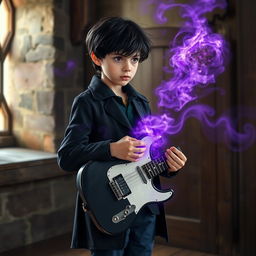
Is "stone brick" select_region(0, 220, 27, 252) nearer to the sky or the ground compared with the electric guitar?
nearer to the ground

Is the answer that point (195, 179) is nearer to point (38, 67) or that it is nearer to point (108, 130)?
point (38, 67)

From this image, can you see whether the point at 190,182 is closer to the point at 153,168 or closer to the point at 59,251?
the point at 59,251

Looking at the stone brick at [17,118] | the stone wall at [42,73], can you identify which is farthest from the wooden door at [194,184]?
the stone brick at [17,118]

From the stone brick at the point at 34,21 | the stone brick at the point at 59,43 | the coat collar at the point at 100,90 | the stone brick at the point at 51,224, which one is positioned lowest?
the stone brick at the point at 51,224

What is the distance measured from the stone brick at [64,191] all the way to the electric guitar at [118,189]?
1.75 meters

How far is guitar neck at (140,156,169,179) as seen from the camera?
1.56 metres

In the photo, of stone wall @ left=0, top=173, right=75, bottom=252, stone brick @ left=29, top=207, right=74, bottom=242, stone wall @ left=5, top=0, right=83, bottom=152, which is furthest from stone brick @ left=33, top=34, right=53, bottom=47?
stone brick @ left=29, top=207, right=74, bottom=242

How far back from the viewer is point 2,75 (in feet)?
11.1

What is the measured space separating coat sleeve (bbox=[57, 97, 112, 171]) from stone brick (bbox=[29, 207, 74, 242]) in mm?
1692

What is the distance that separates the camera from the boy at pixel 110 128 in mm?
1504

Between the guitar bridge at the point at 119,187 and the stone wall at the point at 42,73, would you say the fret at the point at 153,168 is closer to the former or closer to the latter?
the guitar bridge at the point at 119,187

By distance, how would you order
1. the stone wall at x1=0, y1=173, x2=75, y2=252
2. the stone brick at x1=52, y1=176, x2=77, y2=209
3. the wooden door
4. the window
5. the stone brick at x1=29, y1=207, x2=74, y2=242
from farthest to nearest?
1. the window
2. the stone brick at x1=52, y1=176, x2=77, y2=209
3. the stone brick at x1=29, y1=207, x2=74, y2=242
4. the stone wall at x1=0, y1=173, x2=75, y2=252
5. the wooden door

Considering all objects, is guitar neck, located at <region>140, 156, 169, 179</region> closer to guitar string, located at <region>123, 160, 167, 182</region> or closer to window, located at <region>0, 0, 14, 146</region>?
guitar string, located at <region>123, 160, 167, 182</region>

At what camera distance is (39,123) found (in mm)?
3316
